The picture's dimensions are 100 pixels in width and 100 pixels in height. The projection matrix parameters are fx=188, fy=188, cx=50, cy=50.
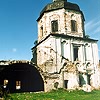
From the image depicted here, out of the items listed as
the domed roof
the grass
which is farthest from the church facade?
the grass

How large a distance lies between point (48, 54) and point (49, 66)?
1702 millimetres

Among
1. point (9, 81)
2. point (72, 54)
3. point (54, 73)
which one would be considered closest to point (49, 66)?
point (54, 73)

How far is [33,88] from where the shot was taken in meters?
27.4

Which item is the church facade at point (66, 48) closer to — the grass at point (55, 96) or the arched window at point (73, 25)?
the arched window at point (73, 25)

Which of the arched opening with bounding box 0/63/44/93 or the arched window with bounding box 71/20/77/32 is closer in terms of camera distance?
the arched window with bounding box 71/20/77/32

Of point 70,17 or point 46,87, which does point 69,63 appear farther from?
point 70,17

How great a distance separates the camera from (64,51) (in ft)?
75.8

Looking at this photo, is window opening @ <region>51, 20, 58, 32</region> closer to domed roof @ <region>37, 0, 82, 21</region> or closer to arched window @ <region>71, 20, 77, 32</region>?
domed roof @ <region>37, 0, 82, 21</region>

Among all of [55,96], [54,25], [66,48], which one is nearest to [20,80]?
[66,48]

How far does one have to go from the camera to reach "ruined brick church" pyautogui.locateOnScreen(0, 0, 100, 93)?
21625 mm

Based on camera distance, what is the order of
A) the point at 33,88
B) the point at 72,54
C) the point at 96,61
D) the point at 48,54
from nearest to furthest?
the point at 48,54
the point at 72,54
the point at 96,61
the point at 33,88

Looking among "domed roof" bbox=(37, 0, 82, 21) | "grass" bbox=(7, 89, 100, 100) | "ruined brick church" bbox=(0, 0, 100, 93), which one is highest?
"domed roof" bbox=(37, 0, 82, 21)

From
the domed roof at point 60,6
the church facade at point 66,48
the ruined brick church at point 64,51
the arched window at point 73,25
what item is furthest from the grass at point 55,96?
→ the domed roof at point 60,6

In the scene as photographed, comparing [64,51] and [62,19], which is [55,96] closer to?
[64,51]
